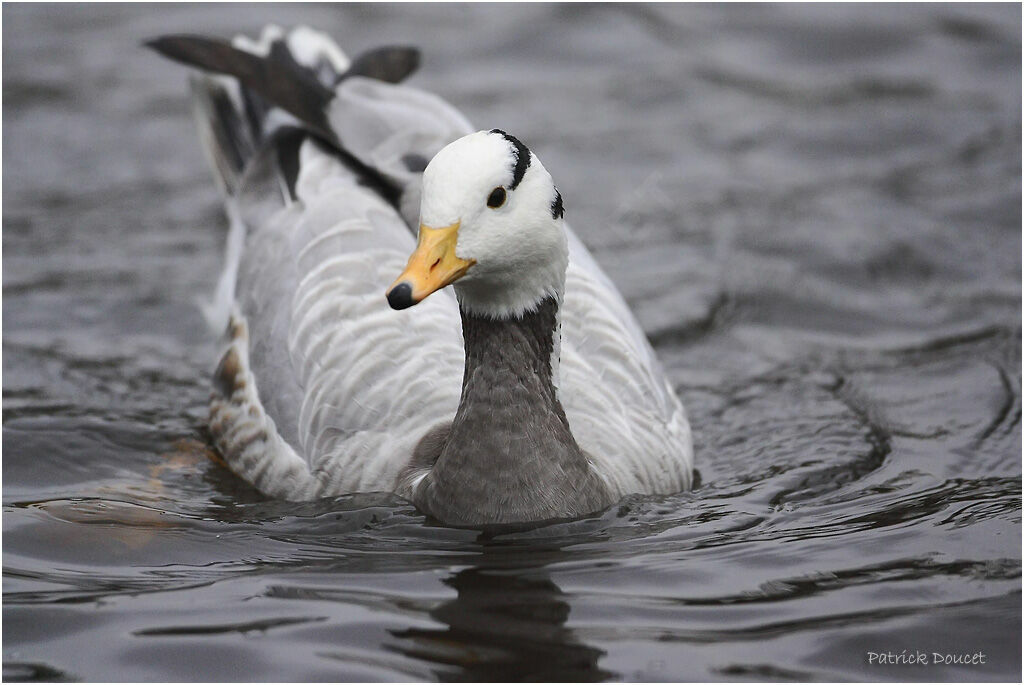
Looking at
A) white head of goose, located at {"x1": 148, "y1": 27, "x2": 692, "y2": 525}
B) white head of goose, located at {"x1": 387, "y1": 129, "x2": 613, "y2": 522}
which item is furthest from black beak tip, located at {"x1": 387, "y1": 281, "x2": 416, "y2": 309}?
white head of goose, located at {"x1": 387, "y1": 129, "x2": 613, "y2": 522}

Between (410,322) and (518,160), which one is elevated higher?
(518,160)

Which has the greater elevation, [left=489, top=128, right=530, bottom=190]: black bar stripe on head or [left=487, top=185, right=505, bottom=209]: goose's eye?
[left=489, top=128, right=530, bottom=190]: black bar stripe on head

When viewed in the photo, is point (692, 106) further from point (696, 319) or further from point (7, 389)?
point (7, 389)

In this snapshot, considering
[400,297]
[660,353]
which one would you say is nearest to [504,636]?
[400,297]

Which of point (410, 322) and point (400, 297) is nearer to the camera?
point (400, 297)

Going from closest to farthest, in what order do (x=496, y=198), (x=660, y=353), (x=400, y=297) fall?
1. (x=400, y=297)
2. (x=496, y=198)
3. (x=660, y=353)

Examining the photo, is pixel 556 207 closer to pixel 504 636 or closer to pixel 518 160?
pixel 518 160

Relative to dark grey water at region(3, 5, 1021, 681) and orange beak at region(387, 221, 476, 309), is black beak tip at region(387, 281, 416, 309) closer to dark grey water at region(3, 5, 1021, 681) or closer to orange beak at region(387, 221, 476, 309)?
orange beak at region(387, 221, 476, 309)

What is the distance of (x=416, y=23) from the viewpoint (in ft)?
47.0

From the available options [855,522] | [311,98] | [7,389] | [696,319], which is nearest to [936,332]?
[696,319]

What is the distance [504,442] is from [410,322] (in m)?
1.13

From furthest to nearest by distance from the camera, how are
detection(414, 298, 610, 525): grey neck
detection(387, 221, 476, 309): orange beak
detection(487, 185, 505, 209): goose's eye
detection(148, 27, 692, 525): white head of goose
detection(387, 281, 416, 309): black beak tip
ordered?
1. detection(414, 298, 610, 525): grey neck
2. detection(148, 27, 692, 525): white head of goose
3. detection(487, 185, 505, 209): goose's eye
4. detection(387, 221, 476, 309): orange beak
5. detection(387, 281, 416, 309): black beak tip

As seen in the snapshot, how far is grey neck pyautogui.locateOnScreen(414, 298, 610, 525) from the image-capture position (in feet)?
19.6

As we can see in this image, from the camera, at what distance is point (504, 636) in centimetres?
521
